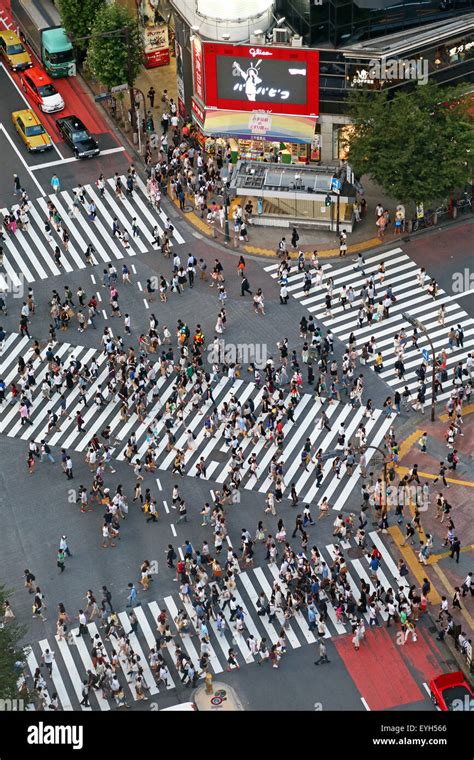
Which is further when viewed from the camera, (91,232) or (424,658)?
(91,232)

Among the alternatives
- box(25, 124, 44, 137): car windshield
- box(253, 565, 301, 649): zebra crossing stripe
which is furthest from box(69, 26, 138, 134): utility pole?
box(253, 565, 301, 649): zebra crossing stripe

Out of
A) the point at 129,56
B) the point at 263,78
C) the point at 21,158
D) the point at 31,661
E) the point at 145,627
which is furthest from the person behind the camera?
the point at 21,158

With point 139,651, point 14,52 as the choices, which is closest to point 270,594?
point 139,651

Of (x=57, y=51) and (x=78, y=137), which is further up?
(x=57, y=51)

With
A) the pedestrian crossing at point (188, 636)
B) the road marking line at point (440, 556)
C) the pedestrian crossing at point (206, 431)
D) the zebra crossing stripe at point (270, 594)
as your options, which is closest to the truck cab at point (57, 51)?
the pedestrian crossing at point (206, 431)

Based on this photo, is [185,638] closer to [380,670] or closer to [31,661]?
[31,661]

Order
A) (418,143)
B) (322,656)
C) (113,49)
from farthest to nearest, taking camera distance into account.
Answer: (113,49) < (418,143) < (322,656)

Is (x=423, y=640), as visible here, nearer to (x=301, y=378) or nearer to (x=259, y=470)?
(x=259, y=470)

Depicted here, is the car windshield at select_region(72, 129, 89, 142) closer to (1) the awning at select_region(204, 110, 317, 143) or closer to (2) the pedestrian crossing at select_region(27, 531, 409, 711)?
(1) the awning at select_region(204, 110, 317, 143)
